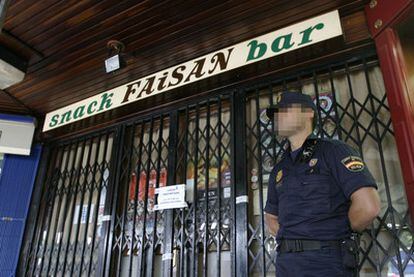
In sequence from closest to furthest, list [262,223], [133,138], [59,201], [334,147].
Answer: [334,147], [262,223], [133,138], [59,201]

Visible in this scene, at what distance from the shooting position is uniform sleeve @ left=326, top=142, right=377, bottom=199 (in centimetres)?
134

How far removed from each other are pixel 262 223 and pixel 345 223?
976 mm

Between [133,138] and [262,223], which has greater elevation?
[133,138]

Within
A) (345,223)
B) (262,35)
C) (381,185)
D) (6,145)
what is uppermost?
(262,35)

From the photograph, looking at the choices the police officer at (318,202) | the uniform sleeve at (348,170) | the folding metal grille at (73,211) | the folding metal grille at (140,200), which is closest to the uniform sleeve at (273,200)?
the police officer at (318,202)

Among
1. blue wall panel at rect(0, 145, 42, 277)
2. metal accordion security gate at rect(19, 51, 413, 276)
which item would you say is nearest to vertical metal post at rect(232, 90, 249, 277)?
metal accordion security gate at rect(19, 51, 413, 276)

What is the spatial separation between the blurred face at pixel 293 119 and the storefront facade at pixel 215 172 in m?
0.67

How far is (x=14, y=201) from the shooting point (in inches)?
147

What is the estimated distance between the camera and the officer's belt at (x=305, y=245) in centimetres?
132

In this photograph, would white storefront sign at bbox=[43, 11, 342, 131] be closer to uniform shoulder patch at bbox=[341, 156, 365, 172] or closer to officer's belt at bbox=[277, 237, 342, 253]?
uniform shoulder patch at bbox=[341, 156, 365, 172]

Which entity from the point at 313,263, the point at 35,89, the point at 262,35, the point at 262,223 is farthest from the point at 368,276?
the point at 35,89

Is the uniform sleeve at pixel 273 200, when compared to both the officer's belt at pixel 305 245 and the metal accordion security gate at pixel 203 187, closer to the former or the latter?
the officer's belt at pixel 305 245

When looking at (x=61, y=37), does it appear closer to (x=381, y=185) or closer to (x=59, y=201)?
(x=59, y=201)

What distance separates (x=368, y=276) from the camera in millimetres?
1941
